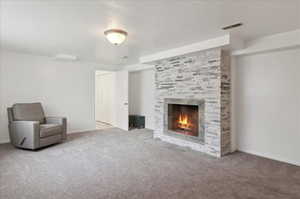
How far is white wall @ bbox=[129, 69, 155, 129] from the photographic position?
6.27m

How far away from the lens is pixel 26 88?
4.93 metres

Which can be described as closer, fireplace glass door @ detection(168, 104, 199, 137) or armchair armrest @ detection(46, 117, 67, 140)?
fireplace glass door @ detection(168, 104, 199, 137)

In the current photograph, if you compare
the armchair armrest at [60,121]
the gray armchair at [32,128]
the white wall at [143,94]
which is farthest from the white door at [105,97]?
the gray armchair at [32,128]

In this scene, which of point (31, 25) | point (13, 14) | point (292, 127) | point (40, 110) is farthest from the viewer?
point (40, 110)

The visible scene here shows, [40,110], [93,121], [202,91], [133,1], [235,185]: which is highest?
[133,1]

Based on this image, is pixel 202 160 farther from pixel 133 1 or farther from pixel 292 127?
pixel 133 1

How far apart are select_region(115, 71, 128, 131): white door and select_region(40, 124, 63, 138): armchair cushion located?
222 centimetres

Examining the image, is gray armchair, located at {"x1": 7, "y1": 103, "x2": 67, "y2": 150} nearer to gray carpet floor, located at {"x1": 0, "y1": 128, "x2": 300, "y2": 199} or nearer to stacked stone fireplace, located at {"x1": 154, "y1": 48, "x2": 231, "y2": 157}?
gray carpet floor, located at {"x1": 0, "y1": 128, "x2": 300, "y2": 199}

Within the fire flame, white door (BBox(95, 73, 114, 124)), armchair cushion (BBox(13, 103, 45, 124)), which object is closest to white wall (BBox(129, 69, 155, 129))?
white door (BBox(95, 73, 114, 124))

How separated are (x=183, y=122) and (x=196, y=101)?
84cm

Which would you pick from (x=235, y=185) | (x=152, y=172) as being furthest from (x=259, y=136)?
(x=152, y=172)

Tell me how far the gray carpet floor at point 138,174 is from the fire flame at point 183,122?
0.65 meters

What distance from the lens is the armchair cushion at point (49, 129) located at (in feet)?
13.2

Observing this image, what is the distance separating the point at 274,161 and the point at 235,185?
57.6 inches
